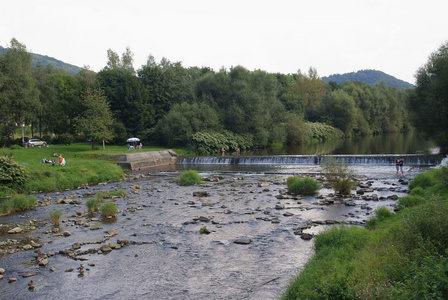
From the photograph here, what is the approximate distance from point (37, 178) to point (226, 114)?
42866 millimetres

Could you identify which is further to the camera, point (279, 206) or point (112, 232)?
point (279, 206)

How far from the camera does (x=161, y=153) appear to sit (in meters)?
54.9

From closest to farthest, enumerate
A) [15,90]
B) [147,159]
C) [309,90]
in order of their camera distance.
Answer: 1. [147,159]
2. [15,90]
3. [309,90]

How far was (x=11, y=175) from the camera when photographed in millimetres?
30234

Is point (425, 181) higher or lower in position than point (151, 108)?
lower

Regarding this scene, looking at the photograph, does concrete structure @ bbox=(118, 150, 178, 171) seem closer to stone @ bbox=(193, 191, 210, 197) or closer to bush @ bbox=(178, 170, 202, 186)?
bush @ bbox=(178, 170, 202, 186)

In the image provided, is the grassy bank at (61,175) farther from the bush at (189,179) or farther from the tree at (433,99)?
the tree at (433,99)

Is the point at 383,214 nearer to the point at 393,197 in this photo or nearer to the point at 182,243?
the point at 393,197

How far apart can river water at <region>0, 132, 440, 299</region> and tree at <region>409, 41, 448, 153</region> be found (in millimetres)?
16930

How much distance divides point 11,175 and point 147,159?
2154cm

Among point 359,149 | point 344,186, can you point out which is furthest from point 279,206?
point 359,149

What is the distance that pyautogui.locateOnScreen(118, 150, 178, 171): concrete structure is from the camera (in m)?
46.8

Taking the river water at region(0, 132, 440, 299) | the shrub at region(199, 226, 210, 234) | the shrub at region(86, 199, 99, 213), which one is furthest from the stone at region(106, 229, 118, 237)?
the shrub at region(86, 199, 99, 213)

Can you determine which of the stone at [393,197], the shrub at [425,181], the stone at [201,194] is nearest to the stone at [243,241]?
the stone at [201,194]
